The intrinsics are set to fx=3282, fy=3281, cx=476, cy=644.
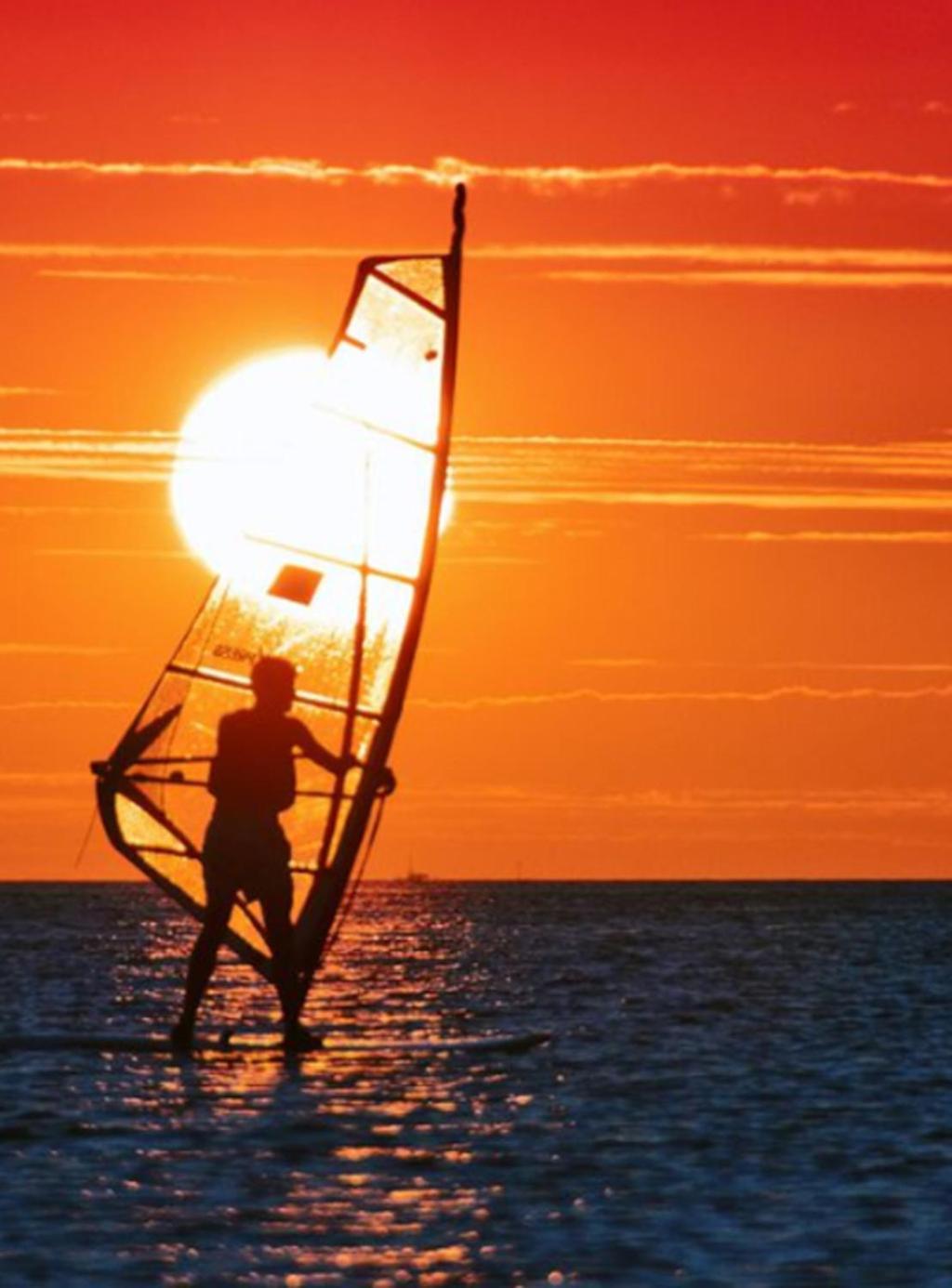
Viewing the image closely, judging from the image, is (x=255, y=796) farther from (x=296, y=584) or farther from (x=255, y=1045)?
(x=255, y=1045)

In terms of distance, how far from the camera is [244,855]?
18250mm

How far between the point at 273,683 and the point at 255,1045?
3.58 m

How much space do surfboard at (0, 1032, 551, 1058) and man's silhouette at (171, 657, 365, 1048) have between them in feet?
6.14

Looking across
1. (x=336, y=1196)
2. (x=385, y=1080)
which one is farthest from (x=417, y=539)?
(x=336, y=1196)

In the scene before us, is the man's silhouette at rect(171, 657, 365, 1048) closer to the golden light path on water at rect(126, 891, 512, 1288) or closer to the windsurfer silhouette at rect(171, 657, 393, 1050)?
the windsurfer silhouette at rect(171, 657, 393, 1050)

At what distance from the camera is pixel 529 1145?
1597 centimetres

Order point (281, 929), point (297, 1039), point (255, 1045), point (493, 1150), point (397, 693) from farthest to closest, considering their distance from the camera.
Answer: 1. point (255, 1045)
2. point (397, 693)
3. point (297, 1039)
4. point (281, 929)
5. point (493, 1150)

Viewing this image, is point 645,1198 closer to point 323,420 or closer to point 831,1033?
point 323,420

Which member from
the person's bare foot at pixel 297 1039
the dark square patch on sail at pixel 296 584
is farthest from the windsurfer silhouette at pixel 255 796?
the dark square patch on sail at pixel 296 584

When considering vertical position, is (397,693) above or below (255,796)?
above

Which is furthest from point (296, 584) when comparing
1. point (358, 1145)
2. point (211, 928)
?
point (358, 1145)

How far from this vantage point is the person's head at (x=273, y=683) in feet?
59.7

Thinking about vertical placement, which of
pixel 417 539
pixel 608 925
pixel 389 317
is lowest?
pixel 608 925

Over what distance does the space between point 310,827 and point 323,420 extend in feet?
8.45
